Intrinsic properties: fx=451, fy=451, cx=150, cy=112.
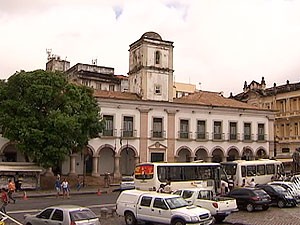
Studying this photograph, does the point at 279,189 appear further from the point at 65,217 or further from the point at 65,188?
the point at 65,188

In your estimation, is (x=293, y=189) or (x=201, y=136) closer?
(x=293, y=189)

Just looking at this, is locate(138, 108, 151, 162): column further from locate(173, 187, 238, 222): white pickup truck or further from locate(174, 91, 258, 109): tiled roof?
locate(173, 187, 238, 222): white pickup truck

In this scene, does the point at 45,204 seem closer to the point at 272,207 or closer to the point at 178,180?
the point at 178,180

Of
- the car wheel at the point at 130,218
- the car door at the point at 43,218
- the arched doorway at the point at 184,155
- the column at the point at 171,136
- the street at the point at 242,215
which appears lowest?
the street at the point at 242,215

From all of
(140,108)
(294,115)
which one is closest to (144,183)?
(140,108)

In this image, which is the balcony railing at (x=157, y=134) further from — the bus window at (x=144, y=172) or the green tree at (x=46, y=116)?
the bus window at (x=144, y=172)

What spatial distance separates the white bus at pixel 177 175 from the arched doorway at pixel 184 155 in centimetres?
1620

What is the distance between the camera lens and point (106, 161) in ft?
160

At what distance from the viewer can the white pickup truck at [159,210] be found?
59.1 feet

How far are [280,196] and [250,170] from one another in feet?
34.9

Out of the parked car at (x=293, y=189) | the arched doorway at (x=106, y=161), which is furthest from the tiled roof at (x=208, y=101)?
the parked car at (x=293, y=189)

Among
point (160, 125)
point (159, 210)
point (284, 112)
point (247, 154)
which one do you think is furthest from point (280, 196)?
point (284, 112)

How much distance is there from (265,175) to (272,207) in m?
12.3

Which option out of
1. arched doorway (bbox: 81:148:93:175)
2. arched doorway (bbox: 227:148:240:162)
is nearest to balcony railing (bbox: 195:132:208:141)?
arched doorway (bbox: 227:148:240:162)
